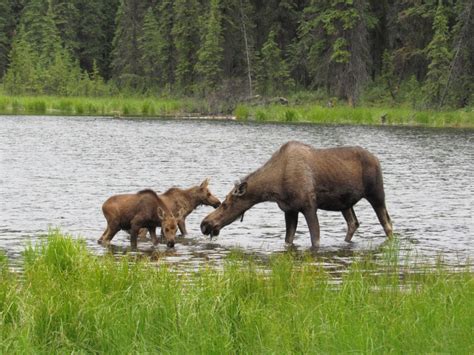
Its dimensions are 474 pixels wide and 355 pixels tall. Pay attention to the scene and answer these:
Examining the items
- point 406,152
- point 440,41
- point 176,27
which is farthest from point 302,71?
point 406,152

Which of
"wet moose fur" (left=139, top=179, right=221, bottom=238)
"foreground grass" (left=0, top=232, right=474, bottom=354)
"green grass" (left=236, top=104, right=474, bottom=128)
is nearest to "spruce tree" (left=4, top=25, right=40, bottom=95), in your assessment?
"green grass" (left=236, top=104, right=474, bottom=128)

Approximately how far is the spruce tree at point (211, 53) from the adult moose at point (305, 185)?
→ 193 ft

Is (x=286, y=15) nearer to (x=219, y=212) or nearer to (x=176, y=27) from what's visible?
(x=176, y=27)

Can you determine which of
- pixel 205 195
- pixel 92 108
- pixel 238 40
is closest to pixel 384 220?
pixel 205 195

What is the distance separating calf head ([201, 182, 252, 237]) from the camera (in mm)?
15781

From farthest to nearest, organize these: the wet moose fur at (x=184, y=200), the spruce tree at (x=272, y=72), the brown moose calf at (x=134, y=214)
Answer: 1. the spruce tree at (x=272, y=72)
2. the wet moose fur at (x=184, y=200)
3. the brown moose calf at (x=134, y=214)

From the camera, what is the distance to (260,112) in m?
58.9

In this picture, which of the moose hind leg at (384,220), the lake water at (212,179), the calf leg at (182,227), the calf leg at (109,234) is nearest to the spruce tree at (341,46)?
the lake water at (212,179)

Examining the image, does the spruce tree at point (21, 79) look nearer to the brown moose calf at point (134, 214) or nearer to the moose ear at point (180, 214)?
the moose ear at point (180, 214)

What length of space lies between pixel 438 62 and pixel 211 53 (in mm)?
23802

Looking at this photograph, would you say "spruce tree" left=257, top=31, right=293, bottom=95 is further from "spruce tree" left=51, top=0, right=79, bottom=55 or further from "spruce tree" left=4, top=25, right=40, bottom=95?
"spruce tree" left=51, top=0, right=79, bottom=55

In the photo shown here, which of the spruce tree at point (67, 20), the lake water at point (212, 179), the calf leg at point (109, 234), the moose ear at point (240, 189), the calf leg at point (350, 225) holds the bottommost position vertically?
the lake water at point (212, 179)

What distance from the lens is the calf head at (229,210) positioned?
15.8 metres

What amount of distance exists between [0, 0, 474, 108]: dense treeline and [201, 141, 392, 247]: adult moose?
125ft
